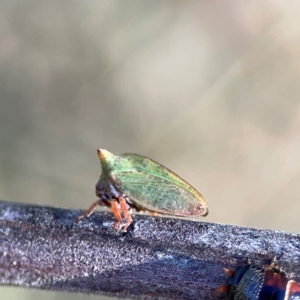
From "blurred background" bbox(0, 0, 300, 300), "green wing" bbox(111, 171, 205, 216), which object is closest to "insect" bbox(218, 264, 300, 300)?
"green wing" bbox(111, 171, 205, 216)

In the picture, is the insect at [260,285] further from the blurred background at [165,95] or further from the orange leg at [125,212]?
the blurred background at [165,95]

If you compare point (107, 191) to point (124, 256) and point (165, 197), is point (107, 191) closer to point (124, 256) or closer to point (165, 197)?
point (165, 197)

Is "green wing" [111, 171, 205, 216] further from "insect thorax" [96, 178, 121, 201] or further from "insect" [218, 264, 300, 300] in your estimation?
"insect" [218, 264, 300, 300]

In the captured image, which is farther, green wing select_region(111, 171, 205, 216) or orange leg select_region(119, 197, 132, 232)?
green wing select_region(111, 171, 205, 216)

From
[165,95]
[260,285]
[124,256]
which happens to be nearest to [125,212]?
[124,256]

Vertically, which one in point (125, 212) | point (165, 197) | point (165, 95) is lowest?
point (125, 212)

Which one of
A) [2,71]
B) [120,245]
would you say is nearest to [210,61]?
[2,71]

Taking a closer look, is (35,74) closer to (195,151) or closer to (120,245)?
(195,151)
